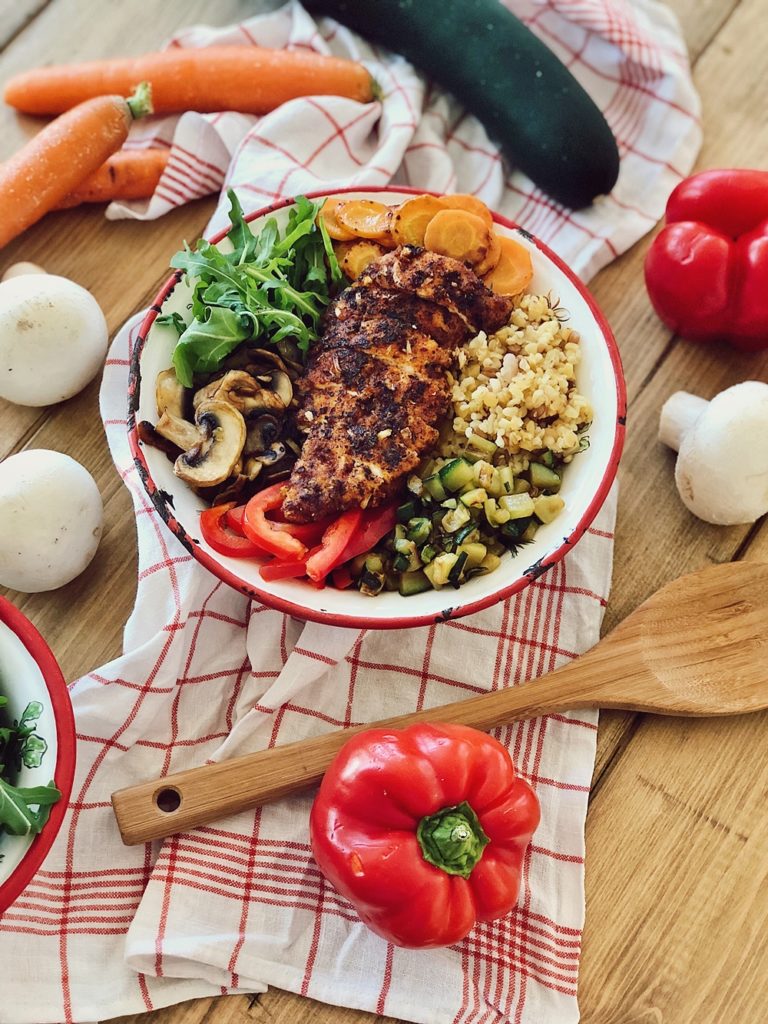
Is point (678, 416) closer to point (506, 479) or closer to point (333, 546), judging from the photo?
point (506, 479)

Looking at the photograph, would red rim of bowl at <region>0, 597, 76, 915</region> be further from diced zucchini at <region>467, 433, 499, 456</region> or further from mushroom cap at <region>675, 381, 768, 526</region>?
mushroom cap at <region>675, 381, 768, 526</region>

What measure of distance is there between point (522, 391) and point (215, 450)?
0.59 m

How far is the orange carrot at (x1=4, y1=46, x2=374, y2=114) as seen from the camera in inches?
101

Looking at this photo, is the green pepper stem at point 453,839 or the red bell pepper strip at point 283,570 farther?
the red bell pepper strip at point 283,570

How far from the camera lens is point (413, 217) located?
2109mm

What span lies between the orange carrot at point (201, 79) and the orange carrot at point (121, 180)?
0.18 m

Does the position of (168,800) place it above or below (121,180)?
below

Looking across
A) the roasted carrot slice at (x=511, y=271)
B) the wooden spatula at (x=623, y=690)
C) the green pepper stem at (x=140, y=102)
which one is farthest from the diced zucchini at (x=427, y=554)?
the green pepper stem at (x=140, y=102)

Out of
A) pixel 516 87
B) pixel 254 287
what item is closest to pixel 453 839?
pixel 254 287

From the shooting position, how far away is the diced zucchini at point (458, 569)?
193cm

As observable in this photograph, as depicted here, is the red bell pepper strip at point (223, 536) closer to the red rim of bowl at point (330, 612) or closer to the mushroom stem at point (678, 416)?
the red rim of bowl at point (330, 612)

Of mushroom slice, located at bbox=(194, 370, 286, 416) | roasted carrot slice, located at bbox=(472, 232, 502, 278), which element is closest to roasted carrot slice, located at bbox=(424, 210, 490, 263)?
roasted carrot slice, located at bbox=(472, 232, 502, 278)

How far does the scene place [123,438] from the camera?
2279 mm

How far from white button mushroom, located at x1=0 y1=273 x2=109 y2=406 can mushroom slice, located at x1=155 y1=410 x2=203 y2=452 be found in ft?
1.26
